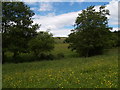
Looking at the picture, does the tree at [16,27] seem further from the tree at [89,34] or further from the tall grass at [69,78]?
the tall grass at [69,78]

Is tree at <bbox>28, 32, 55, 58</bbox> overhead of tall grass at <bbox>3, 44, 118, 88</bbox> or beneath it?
overhead

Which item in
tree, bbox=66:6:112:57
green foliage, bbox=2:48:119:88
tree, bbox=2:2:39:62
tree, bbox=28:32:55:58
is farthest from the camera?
tree, bbox=66:6:112:57

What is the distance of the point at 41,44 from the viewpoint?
31.4 m

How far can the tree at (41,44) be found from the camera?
31.0m

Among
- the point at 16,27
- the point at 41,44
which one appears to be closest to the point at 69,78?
the point at 41,44

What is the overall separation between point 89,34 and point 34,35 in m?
14.0

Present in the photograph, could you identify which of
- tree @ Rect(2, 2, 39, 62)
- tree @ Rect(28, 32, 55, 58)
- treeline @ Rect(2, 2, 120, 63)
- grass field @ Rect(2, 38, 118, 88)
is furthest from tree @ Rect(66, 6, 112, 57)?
grass field @ Rect(2, 38, 118, 88)

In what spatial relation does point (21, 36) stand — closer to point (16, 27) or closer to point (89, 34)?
point (16, 27)

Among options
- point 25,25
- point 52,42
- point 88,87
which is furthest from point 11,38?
point 88,87

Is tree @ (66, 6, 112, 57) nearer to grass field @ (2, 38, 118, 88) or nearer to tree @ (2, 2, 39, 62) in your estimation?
tree @ (2, 2, 39, 62)

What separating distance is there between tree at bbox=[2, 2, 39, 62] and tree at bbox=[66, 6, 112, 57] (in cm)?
1141

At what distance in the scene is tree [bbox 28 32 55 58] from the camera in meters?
31.0

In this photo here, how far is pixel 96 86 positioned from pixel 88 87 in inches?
15.4

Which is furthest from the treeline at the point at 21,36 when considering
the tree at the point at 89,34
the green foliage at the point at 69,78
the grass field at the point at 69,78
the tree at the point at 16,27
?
the green foliage at the point at 69,78
